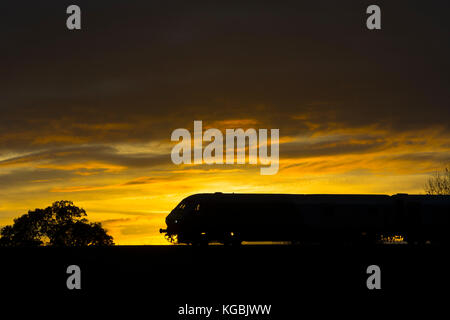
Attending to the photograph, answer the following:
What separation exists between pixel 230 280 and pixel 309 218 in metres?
19.7

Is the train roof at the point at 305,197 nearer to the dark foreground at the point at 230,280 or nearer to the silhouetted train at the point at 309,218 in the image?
the silhouetted train at the point at 309,218

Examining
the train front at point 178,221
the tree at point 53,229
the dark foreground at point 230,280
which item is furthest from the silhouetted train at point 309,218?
the tree at point 53,229

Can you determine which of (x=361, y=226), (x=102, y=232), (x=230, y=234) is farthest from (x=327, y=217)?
(x=102, y=232)

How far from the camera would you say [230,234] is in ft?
142

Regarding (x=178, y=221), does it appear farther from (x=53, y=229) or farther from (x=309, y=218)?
(x=53, y=229)

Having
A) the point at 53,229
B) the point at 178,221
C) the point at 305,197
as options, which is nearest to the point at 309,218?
the point at 305,197

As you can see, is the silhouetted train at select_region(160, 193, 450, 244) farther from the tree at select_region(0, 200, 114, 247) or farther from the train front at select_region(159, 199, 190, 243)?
the tree at select_region(0, 200, 114, 247)

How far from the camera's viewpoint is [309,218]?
1783 inches

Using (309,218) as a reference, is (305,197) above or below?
above

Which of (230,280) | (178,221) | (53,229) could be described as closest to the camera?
(230,280)
